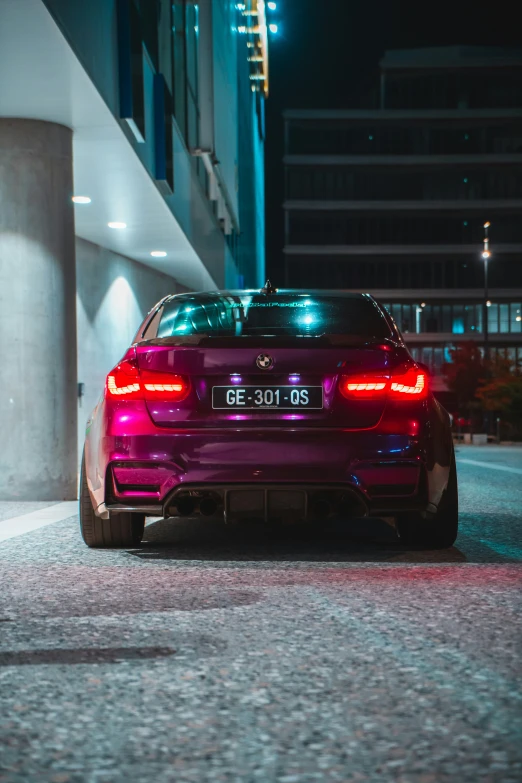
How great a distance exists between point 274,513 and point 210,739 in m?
2.86

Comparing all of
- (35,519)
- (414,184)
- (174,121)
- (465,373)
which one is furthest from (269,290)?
(414,184)

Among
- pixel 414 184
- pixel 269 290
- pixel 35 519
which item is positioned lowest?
pixel 35 519

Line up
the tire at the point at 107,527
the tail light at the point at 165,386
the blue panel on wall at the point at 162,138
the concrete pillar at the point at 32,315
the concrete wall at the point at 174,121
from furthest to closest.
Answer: the blue panel on wall at the point at 162,138
the concrete pillar at the point at 32,315
the concrete wall at the point at 174,121
the tire at the point at 107,527
the tail light at the point at 165,386

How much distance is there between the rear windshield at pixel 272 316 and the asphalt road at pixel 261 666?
49.2 inches

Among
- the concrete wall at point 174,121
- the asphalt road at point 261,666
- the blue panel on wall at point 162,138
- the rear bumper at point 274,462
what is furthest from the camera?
the blue panel on wall at point 162,138

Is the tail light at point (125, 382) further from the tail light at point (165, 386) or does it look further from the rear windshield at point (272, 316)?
the rear windshield at point (272, 316)

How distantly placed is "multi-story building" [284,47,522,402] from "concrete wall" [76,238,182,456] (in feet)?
223

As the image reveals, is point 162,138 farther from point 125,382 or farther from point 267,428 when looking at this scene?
point 267,428

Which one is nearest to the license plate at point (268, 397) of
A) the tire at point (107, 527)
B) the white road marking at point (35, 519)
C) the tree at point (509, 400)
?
the tire at point (107, 527)

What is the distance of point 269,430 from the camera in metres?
5.67

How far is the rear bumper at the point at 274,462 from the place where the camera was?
564 cm

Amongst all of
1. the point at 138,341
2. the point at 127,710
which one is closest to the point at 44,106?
the point at 138,341

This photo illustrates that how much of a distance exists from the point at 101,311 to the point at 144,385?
12.7 meters

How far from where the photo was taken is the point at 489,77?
3553 inches
